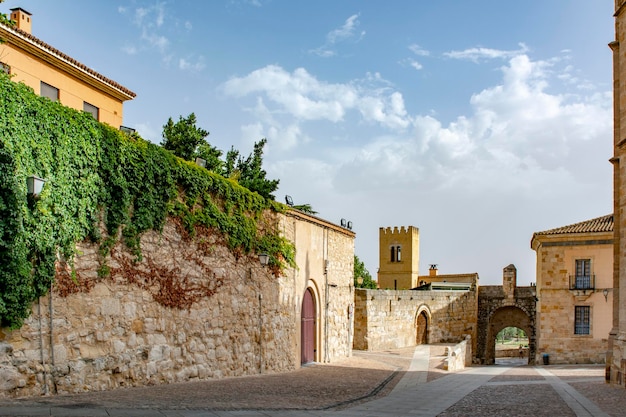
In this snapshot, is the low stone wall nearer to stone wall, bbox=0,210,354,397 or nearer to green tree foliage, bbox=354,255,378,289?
stone wall, bbox=0,210,354,397

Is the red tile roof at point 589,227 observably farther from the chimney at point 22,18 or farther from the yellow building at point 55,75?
the chimney at point 22,18

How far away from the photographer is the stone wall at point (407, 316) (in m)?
30.4

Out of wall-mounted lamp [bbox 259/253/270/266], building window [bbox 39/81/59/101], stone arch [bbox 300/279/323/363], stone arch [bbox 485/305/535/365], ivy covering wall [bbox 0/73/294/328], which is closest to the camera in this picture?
ivy covering wall [bbox 0/73/294/328]

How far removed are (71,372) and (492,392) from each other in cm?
919

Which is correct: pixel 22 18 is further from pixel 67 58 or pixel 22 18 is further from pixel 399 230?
pixel 399 230

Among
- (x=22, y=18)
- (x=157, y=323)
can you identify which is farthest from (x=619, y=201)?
(x=22, y=18)

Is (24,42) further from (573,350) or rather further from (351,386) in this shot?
(573,350)

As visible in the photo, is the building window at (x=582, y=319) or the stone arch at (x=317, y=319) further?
the building window at (x=582, y=319)

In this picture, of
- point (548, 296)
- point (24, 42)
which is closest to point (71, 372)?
point (24, 42)

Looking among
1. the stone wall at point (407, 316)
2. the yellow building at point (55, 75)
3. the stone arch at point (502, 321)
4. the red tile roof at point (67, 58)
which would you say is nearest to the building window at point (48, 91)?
the yellow building at point (55, 75)

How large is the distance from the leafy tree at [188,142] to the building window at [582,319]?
20039 mm

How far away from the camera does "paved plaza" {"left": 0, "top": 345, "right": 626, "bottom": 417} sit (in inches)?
346

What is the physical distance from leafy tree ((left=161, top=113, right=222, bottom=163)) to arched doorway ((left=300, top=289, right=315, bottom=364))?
34.9 ft

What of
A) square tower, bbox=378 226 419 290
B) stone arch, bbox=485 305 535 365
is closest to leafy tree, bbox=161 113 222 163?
stone arch, bbox=485 305 535 365
